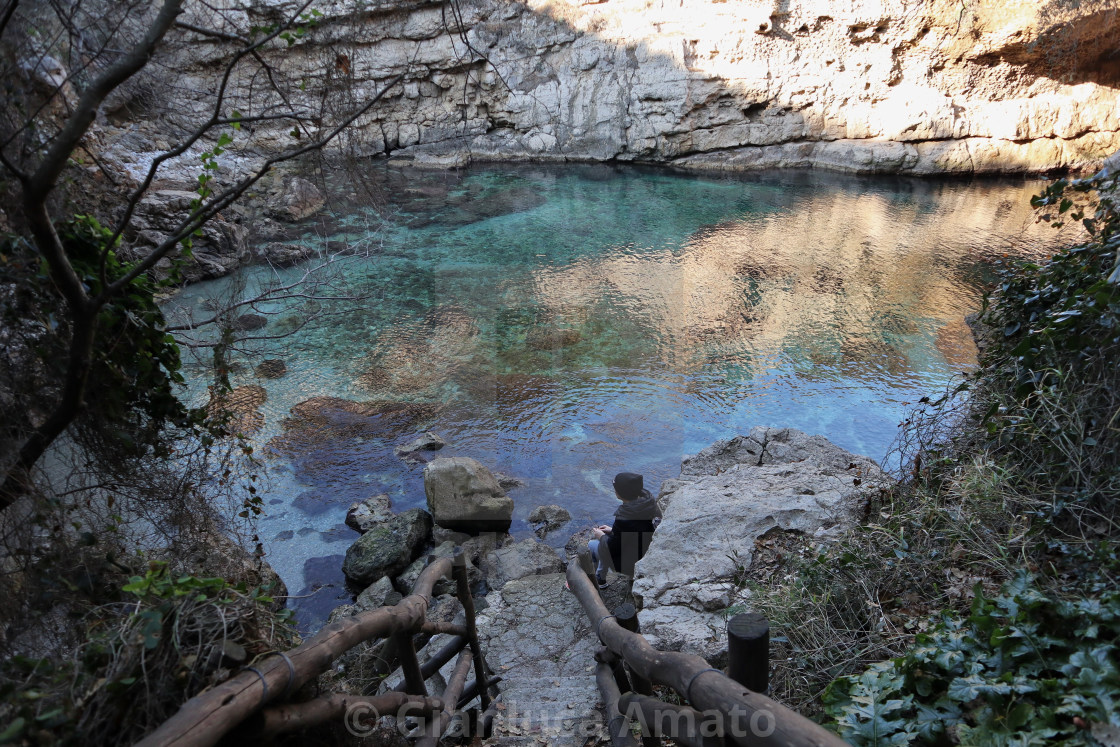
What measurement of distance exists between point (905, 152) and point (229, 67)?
21.8 meters

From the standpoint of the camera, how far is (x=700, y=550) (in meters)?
4.36

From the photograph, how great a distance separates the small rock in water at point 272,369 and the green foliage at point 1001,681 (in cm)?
949

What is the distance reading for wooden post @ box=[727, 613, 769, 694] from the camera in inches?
83.3

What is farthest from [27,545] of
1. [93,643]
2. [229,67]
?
[229,67]

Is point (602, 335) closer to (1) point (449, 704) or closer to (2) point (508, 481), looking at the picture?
(2) point (508, 481)

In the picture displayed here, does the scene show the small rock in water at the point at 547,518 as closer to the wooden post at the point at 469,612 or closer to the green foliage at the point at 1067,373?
the wooden post at the point at 469,612

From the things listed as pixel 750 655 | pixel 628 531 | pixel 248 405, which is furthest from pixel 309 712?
pixel 248 405

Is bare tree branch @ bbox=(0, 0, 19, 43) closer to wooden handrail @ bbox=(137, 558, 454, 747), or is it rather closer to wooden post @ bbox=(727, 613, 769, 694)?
wooden handrail @ bbox=(137, 558, 454, 747)

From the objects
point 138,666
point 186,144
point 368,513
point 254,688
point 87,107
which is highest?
point 87,107

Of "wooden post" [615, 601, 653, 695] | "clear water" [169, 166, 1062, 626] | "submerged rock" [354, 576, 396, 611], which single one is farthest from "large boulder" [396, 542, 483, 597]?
"wooden post" [615, 601, 653, 695]

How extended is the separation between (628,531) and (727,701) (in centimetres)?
300

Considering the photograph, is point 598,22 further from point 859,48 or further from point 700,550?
point 700,550

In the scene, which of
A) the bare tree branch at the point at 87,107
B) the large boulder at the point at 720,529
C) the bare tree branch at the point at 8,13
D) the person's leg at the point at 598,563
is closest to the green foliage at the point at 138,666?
the bare tree branch at the point at 87,107

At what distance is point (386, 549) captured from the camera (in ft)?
Answer: 21.1
